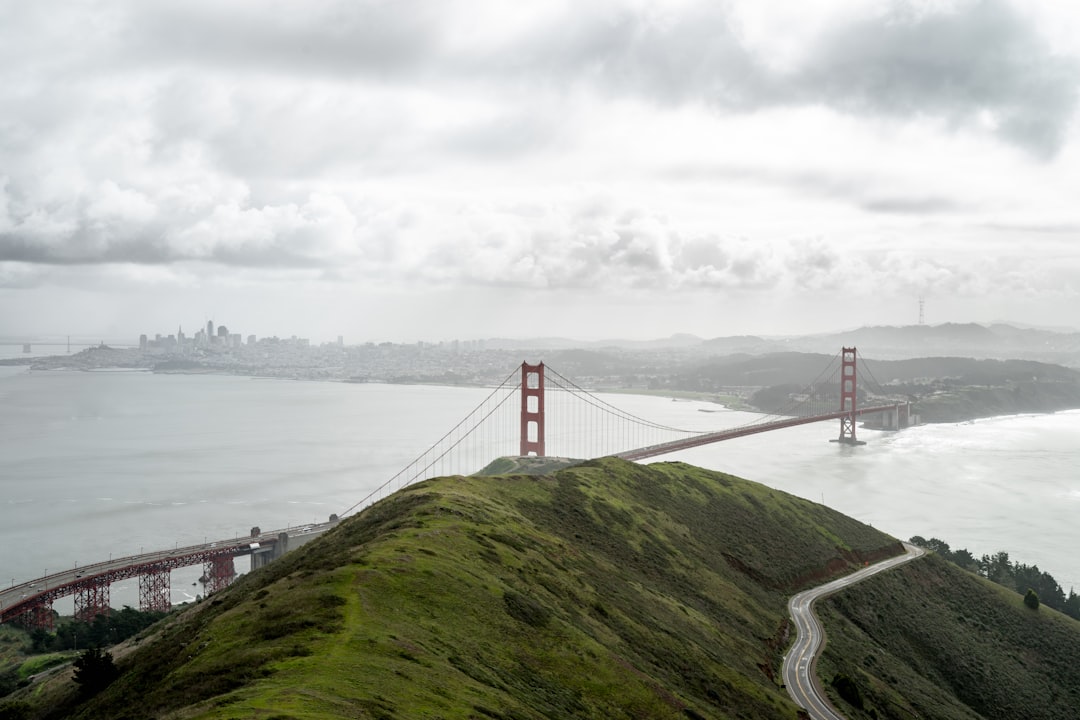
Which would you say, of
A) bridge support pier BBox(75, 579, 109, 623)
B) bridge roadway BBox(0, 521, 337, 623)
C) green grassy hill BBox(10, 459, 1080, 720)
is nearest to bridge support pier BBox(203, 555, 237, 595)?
bridge roadway BBox(0, 521, 337, 623)

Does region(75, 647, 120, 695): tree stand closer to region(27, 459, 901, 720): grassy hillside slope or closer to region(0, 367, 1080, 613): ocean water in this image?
region(27, 459, 901, 720): grassy hillside slope

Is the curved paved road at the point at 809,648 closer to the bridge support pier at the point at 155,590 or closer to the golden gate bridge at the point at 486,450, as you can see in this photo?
the golden gate bridge at the point at 486,450

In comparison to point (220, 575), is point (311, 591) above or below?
above

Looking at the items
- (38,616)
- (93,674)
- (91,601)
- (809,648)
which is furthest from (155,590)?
(809,648)

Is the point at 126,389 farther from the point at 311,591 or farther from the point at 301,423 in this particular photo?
the point at 311,591

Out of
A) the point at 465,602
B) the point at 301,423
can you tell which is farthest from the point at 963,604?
the point at 301,423

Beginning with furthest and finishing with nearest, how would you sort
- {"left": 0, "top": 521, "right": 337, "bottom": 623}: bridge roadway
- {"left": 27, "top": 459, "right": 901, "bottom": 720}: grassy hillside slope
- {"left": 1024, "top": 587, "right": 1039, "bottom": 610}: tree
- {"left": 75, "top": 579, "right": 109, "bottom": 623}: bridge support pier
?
{"left": 75, "top": 579, "right": 109, "bottom": 623}: bridge support pier → {"left": 1024, "top": 587, "right": 1039, "bottom": 610}: tree → {"left": 0, "top": 521, "right": 337, "bottom": 623}: bridge roadway → {"left": 27, "top": 459, "right": 901, "bottom": 720}: grassy hillside slope
